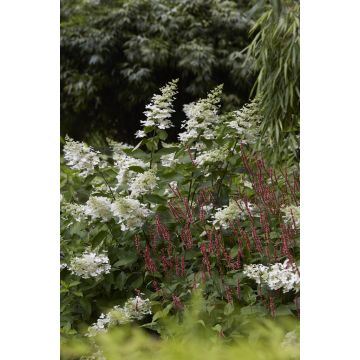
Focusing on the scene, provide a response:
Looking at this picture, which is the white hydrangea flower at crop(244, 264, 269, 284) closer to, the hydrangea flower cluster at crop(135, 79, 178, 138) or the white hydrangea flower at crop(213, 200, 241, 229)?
the white hydrangea flower at crop(213, 200, 241, 229)

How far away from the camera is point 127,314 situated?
2.13 metres

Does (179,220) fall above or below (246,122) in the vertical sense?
below

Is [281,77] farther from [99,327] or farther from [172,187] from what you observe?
[99,327]

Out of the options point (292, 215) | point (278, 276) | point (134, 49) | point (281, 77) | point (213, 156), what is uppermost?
point (134, 49)

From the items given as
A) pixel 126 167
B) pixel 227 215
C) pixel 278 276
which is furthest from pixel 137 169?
pixel 278 276

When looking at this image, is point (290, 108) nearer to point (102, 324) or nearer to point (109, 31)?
point (102, 324)

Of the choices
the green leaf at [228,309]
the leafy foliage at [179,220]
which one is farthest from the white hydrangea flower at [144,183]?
the green leaf at [228,309]

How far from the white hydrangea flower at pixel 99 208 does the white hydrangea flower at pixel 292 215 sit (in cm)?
63

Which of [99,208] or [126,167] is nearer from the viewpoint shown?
[99,208]

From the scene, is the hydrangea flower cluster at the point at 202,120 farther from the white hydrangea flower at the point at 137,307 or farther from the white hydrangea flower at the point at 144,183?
the white hydrangea flower at the point at 137,307

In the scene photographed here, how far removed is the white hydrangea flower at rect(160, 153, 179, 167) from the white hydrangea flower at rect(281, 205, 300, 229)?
554mm

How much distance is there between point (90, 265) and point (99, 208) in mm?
205
